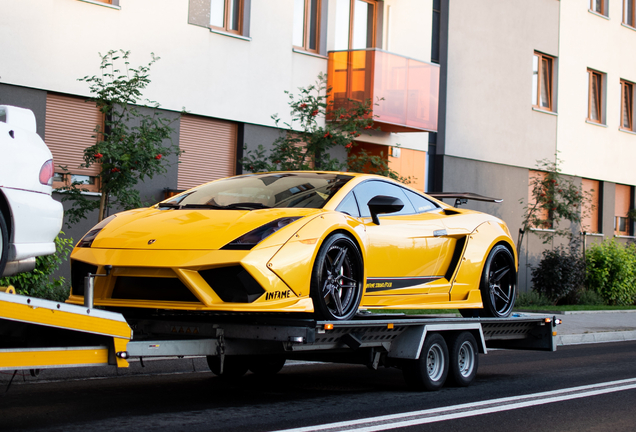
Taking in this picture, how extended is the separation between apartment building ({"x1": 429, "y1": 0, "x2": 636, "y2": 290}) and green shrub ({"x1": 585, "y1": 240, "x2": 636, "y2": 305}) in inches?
60.5

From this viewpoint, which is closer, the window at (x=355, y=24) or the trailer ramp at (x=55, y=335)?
the trailer ramp at (x=55, y=335)

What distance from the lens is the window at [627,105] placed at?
1155 inches

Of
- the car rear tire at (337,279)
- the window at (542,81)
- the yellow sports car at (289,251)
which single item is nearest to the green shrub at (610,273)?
the window at (542,81)

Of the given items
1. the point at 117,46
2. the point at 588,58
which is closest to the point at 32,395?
the point at 117,46

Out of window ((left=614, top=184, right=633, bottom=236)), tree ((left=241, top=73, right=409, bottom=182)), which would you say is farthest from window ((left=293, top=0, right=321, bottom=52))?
window ((left=614, top=184, right=633, bottom=236))

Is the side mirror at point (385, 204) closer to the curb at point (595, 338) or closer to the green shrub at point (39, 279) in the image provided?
the green shrub at point (39, 279)

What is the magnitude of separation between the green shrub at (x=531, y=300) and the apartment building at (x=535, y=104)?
231 cm

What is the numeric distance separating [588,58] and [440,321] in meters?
22.1

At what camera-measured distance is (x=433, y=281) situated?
7.97 metres

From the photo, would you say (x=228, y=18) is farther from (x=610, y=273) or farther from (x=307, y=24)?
(x=610, y=273)

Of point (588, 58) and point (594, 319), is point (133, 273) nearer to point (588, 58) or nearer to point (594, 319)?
point (594, 319)

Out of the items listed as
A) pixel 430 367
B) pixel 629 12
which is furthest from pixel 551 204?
pixel 430 367

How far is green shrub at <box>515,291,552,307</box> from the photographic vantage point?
20844 millimetres

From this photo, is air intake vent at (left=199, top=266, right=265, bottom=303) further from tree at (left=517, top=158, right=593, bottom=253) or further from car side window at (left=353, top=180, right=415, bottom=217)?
tree at (left=517, top=158, right=593, bottom=253)
